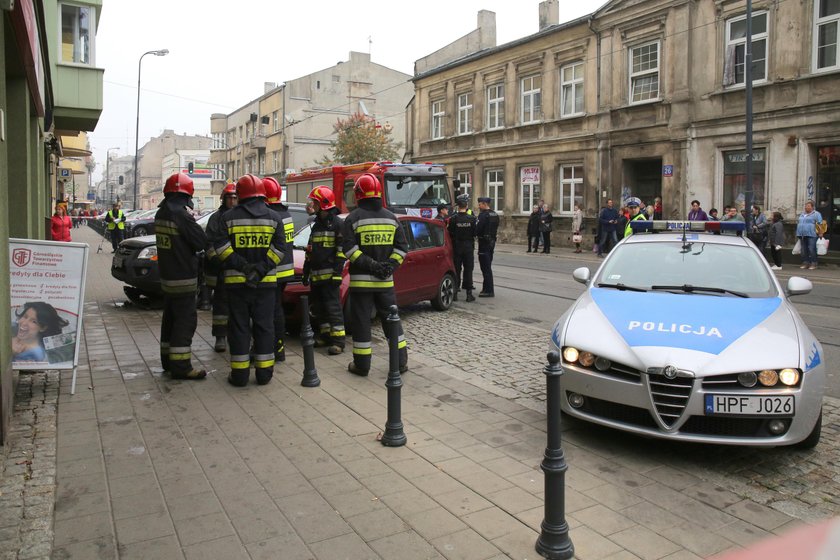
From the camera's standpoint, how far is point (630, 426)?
477 cm

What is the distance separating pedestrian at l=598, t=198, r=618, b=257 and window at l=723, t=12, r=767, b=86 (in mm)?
5294

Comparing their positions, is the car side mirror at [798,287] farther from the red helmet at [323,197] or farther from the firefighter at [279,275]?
the red helmet at [323,197]

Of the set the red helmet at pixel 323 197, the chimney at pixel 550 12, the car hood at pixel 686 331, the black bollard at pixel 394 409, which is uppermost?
the chimney at pixel 550 12

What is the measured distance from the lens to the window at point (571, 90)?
92.5 feet

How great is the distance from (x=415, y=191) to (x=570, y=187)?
41.2 ft

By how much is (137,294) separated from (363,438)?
808cm

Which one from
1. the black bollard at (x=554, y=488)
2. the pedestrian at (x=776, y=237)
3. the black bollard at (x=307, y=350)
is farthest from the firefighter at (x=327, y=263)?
the pedestrian at (x=776, y=237)

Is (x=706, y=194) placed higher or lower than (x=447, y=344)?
higher

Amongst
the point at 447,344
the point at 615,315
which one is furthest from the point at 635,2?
the point at 615,315

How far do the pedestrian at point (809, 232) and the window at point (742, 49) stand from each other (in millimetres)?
4812

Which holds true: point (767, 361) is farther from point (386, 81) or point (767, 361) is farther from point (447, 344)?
point (386, 81)

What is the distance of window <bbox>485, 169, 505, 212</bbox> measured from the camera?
107 ft

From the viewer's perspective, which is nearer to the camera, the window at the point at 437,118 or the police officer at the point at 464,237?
the police officer at the point at 464,237

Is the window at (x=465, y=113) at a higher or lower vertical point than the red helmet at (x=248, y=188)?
higher
